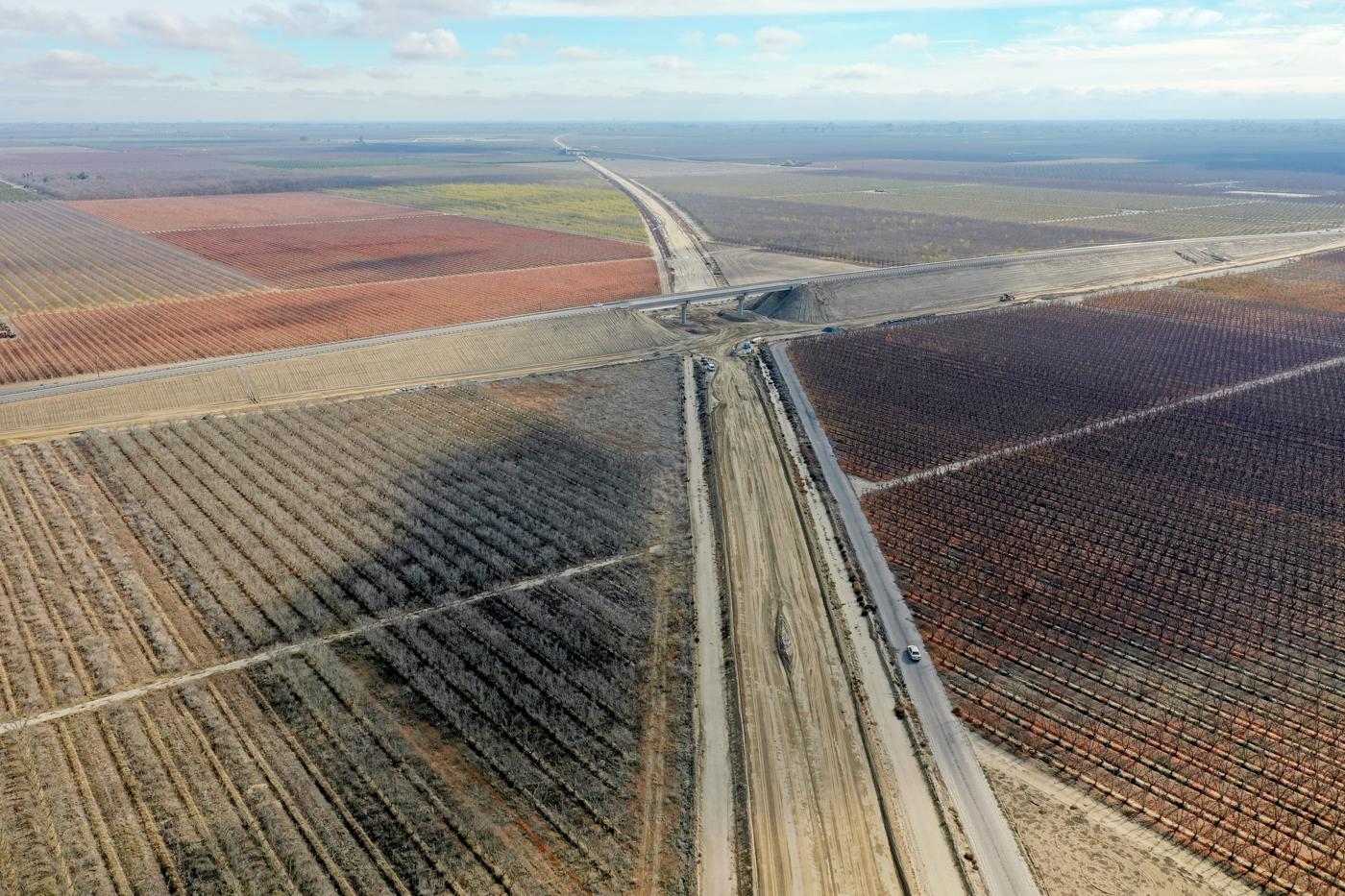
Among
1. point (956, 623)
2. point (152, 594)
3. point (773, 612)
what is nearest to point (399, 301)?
point (152, 594)

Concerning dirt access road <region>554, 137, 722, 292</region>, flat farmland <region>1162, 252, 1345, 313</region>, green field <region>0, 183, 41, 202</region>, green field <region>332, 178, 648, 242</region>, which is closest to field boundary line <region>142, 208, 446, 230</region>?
green field <region>332, 178, 648, 242</region>

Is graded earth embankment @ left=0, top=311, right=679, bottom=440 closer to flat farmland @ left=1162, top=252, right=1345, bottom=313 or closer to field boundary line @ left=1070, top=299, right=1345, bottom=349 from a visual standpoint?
field boundary line @ left=1070, top=299, right=1345, bottom=349

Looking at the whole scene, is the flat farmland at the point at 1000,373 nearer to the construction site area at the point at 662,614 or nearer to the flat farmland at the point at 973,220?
the construction site area at the point at 662,614

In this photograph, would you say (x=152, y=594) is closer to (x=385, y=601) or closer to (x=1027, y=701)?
(x=385, y=601)

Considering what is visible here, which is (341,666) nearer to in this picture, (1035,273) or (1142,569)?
(1142,569)

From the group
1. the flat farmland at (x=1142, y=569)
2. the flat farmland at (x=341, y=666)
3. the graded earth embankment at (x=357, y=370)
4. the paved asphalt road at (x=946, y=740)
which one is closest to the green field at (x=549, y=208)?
the graded earth embankment at (x=357, y=370)

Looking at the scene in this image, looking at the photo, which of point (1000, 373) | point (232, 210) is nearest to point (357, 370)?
point (1000, 373)
